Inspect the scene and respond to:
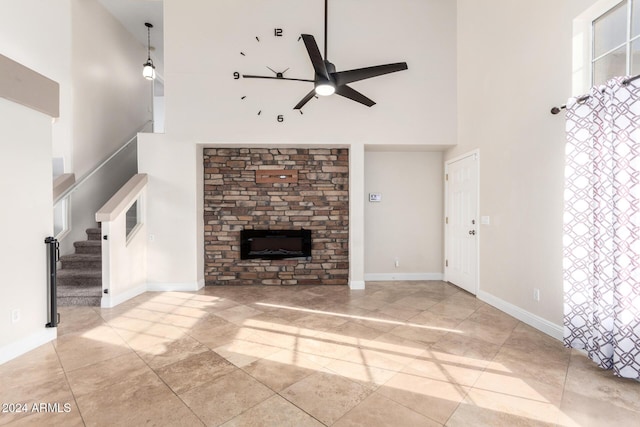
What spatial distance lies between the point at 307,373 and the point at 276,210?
3082mm

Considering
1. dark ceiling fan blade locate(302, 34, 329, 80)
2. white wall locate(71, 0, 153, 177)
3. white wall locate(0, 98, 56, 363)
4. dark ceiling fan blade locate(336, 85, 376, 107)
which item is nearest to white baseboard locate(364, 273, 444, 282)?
dark ceiling fan blade locate(336, 85, 376, 107)

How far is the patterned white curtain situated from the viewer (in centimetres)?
208

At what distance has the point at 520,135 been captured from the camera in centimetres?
334

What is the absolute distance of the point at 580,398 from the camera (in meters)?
1.95

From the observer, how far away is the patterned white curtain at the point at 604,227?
208 centimetres

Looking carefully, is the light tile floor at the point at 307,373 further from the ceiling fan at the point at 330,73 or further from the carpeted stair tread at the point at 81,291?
the ceiling fan at the point at 330,73

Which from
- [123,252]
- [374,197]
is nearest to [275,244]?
[374,197]

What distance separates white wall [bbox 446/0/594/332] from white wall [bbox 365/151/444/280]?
103 centimetres

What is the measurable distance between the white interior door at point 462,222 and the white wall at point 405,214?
24 cm

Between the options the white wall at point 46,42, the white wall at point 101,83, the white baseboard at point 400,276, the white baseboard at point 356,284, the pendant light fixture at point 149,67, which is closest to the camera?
the white wall at point 46,42

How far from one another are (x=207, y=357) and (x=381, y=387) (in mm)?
1478

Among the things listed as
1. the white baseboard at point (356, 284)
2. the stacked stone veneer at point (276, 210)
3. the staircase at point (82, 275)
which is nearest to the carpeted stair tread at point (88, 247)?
the staircase at point (82, 275)

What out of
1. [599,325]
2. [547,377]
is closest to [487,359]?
[547,377]

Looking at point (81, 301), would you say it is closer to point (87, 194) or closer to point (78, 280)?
point (78, 280)
